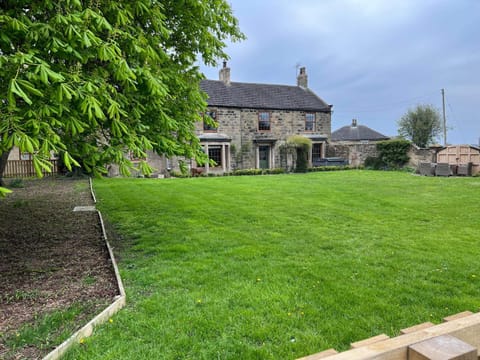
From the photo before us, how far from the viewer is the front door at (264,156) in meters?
27.3

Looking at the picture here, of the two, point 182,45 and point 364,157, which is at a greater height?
point 182,45

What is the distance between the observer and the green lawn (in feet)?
9.78

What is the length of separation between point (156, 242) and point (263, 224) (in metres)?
2.41

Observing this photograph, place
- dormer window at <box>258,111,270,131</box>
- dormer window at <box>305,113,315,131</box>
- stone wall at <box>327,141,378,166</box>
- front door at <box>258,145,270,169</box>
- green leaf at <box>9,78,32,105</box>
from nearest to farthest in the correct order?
green leaf at <box>9,78,32,105</box> → stone wall at <box>327,141,378,166</box> → dormer window at <box>258,111,270,131</box> → front door at <box>258,145,270,169</box> → dormer window at <box>305,113,315,131</box>

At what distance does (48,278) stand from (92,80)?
9.12 feet

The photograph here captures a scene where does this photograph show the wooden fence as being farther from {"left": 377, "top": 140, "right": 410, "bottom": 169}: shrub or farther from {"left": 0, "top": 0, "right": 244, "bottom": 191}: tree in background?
{"left": 377, "top": 140, "right": 410, "bottom": 169}: shrub

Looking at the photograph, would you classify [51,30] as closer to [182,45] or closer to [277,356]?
[182,45]

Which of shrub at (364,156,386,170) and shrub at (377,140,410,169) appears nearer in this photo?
shrub at (377,140,410,169)

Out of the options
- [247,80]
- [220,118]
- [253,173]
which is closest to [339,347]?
[253,173]

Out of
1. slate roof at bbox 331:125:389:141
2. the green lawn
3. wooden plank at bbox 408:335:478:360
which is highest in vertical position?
slate roof at bbox 331:125:389:141

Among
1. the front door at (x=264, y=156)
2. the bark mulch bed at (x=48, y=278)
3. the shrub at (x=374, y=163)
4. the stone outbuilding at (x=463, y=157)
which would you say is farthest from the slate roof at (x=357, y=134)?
the bark mulch bed at (x=48, y=278)

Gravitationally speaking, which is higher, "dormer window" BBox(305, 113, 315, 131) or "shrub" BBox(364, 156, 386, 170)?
"dormer window" BBox(305, 113, 315, 131)

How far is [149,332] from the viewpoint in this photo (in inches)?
121

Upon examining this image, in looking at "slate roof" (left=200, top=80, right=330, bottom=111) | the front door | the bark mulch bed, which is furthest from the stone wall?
the bark mulch bed
